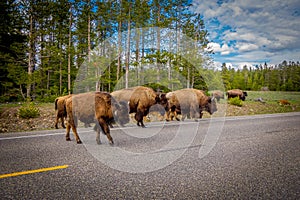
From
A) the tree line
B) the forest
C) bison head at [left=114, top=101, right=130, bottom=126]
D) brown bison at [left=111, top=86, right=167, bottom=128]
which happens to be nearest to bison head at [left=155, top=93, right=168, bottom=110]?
brown bison at [left=111, top=86, right=167, bottom=128]

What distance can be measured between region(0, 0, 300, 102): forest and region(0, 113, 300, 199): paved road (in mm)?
10919

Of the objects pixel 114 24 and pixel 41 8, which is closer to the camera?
pixel 41 8

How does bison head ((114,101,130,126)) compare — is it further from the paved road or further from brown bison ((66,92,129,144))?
the paved road

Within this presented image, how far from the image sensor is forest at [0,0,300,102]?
15438 millimetres

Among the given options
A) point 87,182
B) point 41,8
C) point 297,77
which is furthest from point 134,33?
point 297,77

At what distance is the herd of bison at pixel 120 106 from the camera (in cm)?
429

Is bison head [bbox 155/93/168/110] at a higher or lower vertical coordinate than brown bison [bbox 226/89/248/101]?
lower

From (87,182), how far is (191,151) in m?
2.30

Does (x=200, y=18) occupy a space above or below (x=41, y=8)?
above

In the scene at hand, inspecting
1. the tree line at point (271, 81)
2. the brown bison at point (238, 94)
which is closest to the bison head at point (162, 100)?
the brown bison at point (238, 94)

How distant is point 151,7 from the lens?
1811cm

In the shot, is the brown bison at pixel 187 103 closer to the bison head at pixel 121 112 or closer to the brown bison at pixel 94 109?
the bison head at pixel 121 112

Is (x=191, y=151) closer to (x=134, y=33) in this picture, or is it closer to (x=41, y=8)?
(x=134, y=33)

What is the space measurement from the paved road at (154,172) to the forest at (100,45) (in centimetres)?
1092
